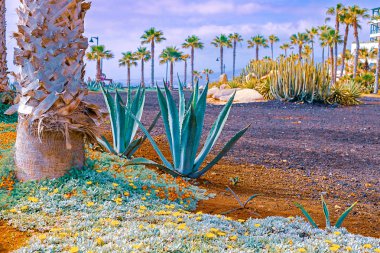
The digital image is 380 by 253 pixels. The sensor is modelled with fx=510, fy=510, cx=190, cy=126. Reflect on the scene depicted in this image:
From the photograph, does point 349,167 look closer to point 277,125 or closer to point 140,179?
point 140,179

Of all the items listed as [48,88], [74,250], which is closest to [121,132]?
[48,88]

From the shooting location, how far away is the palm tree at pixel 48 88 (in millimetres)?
4785

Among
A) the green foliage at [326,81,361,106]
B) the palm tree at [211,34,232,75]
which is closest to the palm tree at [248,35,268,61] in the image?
the palm tree at [211,34,232,75]

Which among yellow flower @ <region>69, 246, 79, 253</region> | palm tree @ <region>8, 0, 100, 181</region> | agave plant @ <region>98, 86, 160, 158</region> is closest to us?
yellow flower @ <region>69, 246, 79, 253</region>

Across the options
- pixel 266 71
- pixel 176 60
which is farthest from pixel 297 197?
pixel 176 60

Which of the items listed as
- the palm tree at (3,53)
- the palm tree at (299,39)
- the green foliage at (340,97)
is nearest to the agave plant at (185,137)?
the palm tree at (3,53)

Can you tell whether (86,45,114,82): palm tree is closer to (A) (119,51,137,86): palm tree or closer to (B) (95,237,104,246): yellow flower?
(A) (119,51,137,86): palm tree

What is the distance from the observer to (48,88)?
4.79m

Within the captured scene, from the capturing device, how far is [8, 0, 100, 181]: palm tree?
4.79 metres

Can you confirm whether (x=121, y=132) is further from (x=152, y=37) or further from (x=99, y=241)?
(x=152, y=37)

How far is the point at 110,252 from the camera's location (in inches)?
116

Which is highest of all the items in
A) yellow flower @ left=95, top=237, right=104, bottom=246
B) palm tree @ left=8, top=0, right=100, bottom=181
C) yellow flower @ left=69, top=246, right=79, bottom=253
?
palm tree @ left=8, top=0, right=100, bottom=181

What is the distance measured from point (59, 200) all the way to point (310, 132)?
8521 millimetres

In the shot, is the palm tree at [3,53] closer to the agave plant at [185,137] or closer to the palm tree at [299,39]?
the agave plant at [185,137]
